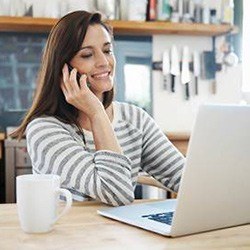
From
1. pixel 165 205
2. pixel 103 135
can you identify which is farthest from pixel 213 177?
pixel 103 135

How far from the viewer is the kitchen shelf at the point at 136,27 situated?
10.0 feet

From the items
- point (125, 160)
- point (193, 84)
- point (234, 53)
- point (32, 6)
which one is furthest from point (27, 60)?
point (125, 160)

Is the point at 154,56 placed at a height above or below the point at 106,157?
above

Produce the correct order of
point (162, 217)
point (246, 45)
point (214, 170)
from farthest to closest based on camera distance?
point (246, 45) < point (162, 217) < point (214, 170)

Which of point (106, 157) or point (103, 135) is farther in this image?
point (103, 135)

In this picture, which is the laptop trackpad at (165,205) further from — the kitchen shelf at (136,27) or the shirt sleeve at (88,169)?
the kitchen shelf at (136,27)

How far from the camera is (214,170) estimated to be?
34.1 inches

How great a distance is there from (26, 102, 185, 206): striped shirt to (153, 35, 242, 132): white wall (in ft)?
5.90

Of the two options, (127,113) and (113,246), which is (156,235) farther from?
(127,113)

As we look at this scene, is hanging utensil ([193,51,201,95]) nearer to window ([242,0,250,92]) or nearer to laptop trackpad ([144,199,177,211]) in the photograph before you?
window ([242,0,250,92])

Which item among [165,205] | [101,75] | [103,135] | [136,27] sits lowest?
[165,205]

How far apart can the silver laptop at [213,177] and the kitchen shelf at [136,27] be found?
231 cm

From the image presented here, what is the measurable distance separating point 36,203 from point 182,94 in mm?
2756

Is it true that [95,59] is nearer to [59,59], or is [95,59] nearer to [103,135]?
[59,59]
